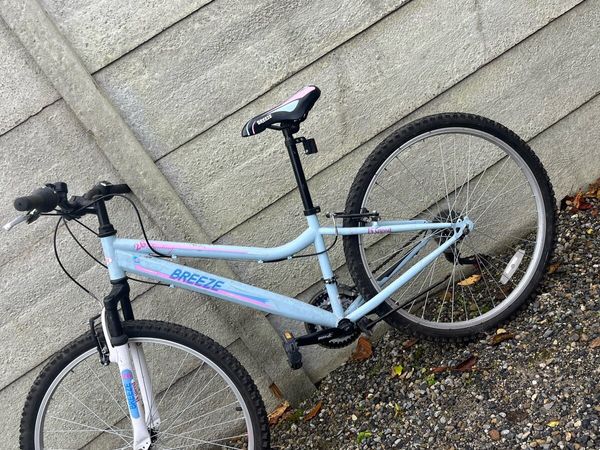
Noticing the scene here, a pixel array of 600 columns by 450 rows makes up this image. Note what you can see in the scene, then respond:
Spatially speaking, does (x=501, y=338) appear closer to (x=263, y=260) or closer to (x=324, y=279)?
(x=324, y=279)

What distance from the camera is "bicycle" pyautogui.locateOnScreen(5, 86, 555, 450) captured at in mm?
2113

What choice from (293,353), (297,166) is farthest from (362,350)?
(297,166)

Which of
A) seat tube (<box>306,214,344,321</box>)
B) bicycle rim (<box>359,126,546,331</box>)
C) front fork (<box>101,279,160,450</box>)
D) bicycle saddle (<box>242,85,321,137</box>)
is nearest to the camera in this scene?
front fork (<box>101,279,160,450</box>)

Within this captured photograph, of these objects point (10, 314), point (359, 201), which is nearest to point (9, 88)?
point (10, 314)

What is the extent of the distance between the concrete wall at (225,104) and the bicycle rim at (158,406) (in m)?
0.16

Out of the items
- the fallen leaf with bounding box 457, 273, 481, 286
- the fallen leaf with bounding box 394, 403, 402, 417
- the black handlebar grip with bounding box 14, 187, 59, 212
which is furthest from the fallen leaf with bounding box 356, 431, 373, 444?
the black handlebar grip with bounding box 14, 187, 59, 212

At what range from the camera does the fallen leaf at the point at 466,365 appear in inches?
98.0

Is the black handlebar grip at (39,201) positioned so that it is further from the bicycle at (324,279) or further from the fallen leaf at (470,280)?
the fallen leaf at (470,280)

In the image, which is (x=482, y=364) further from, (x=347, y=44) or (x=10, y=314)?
(x=10, y=314)

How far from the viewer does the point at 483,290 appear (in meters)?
2.87

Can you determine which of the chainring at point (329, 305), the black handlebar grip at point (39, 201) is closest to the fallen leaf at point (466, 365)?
the chainring at point (329, 305)

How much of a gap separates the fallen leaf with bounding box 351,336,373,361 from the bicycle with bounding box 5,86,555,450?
0.28m

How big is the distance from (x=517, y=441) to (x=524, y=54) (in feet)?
5.84

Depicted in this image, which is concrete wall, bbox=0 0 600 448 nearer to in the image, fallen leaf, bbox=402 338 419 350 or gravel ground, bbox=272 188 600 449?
gravel ground, bbox=272 188 600 449
